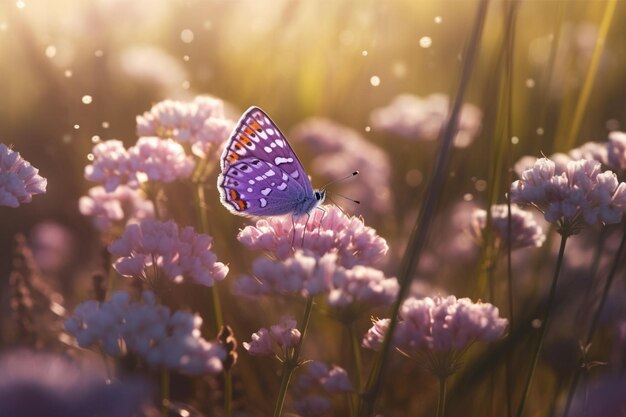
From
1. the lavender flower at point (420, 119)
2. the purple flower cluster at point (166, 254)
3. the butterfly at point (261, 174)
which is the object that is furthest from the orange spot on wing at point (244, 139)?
the lavender flower at point (420, 119)

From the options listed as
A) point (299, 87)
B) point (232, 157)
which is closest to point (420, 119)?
point (299, 87)

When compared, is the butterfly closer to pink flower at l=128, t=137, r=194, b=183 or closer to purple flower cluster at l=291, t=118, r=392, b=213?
pink flower at l=128, t=137, r=194, b=183

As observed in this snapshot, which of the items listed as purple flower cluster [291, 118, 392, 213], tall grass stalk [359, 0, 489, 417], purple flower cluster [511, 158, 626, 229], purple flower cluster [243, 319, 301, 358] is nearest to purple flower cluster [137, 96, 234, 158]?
purple flower cluster [243, 319, 301, 358]

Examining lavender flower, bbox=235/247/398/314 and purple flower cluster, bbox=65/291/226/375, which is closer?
purple flower cluster, bbox=65/291/226/375

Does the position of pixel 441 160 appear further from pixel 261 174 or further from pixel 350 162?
pixel 350 162

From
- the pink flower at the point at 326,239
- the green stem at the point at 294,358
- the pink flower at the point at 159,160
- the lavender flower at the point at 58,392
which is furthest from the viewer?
the pink flower at the point at 159,160

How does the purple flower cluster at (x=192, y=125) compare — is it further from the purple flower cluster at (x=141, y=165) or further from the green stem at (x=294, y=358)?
the green stem at (x=294, y=358)

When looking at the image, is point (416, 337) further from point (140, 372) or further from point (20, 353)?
point (20, 353)
